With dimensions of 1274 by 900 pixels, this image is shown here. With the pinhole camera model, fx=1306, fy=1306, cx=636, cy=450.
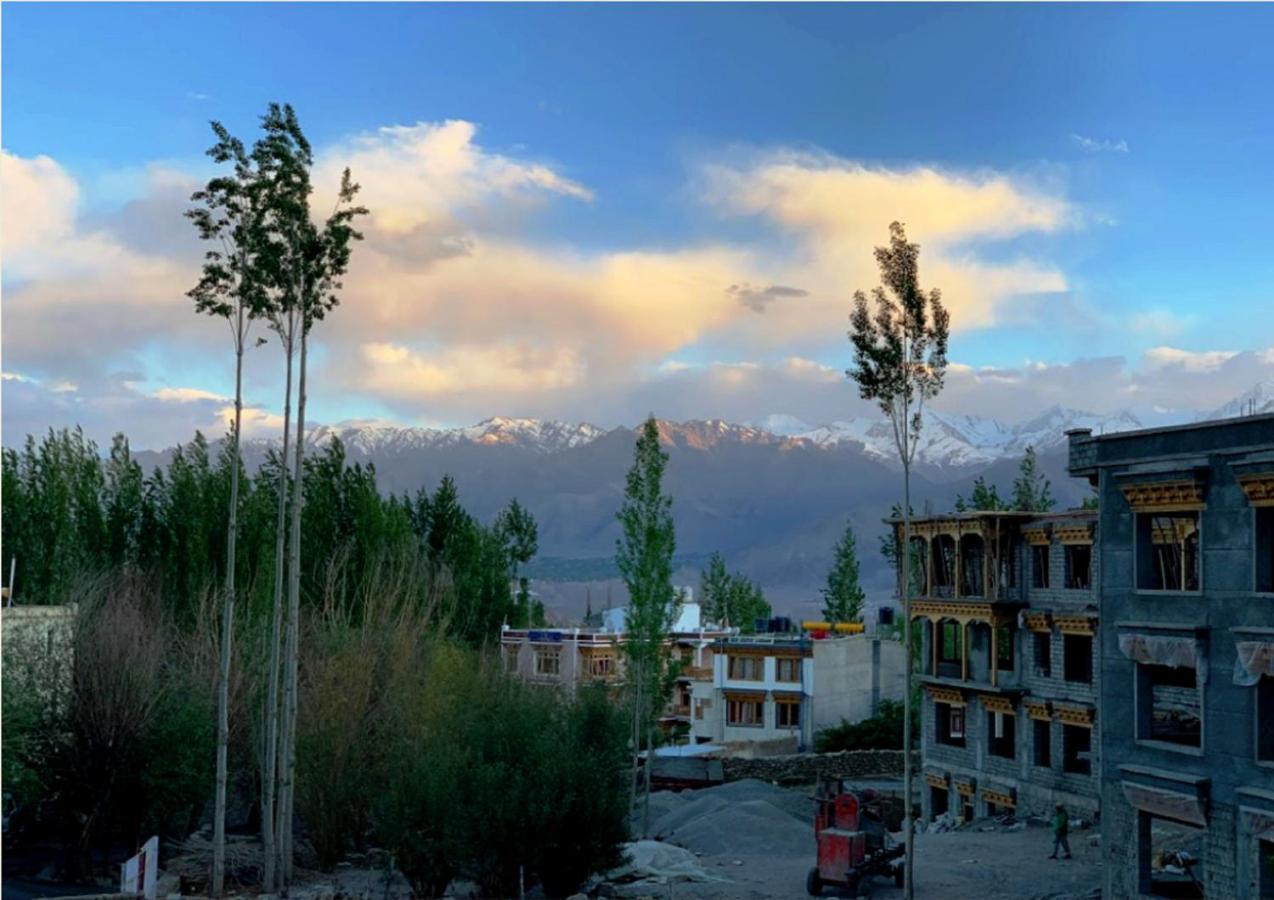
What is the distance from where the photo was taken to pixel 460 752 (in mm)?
24188

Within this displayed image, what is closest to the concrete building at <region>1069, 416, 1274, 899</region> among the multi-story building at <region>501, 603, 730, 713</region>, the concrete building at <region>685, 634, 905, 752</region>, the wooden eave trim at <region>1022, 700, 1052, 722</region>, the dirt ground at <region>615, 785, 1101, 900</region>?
the dirt ground at <region>615, 785, 1101, 900</region>

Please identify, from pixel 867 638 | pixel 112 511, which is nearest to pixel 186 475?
pixel 112 511

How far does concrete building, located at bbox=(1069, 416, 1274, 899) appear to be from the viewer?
60.3 feet

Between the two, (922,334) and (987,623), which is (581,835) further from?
(987,623)

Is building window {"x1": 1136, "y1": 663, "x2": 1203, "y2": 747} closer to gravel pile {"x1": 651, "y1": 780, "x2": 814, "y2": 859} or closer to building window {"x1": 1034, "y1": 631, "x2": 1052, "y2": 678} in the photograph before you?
building window {"x1": 1034, "y1": 631, "x2": 1052, "y2": 678}

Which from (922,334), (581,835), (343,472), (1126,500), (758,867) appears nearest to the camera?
(1126,500)

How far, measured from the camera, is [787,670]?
55906 millimetres

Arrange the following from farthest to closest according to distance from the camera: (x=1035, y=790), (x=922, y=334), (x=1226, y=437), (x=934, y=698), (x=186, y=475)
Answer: (x=186, y=475) → (x=934, y=698) → (x=1035, y=790) → (x=922, y=334) → (x=1226, y=437)

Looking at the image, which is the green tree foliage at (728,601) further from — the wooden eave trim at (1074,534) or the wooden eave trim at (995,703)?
the wooden eave trim at (1074,534)

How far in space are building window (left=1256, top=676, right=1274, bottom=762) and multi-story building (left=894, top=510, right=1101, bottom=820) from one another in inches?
552

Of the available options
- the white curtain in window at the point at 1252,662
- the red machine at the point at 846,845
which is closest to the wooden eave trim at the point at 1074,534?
the red machine at the point at 846,845

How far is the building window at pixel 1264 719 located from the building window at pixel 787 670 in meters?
37.7

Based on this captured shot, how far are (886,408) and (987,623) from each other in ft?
46.3

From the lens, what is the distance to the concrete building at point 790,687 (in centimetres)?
5541
